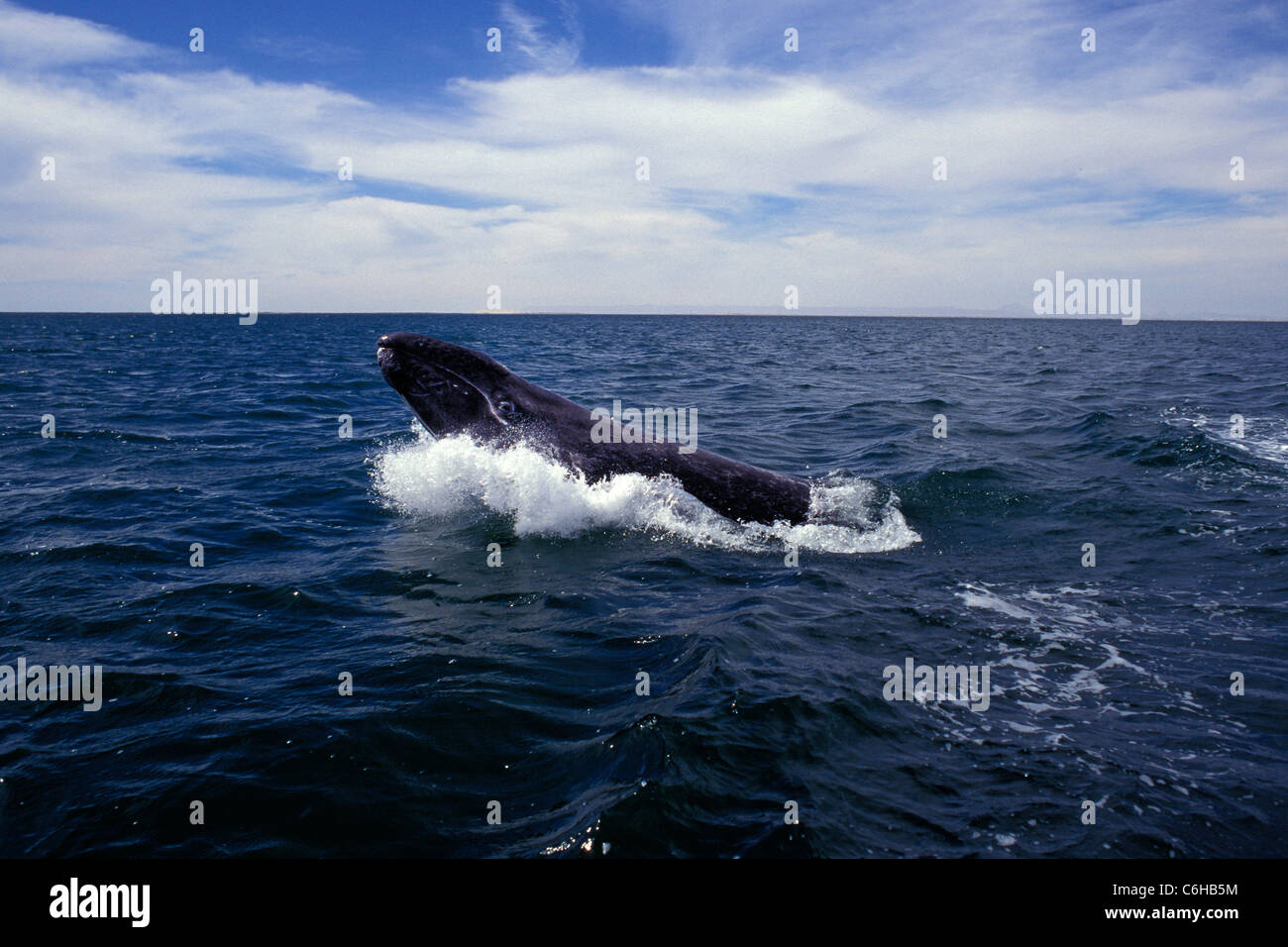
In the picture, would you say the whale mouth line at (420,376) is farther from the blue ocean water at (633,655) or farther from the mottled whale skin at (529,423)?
the blue ocean water at (633,655)

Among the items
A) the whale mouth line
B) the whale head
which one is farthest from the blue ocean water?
the whale mouth line

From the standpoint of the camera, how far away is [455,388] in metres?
9.84

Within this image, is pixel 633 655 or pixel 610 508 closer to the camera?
pixel 633 655

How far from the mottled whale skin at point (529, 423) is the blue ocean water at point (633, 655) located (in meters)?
0.31

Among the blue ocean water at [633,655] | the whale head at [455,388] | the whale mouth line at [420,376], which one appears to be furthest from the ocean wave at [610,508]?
the whale mouth line at [420,376]

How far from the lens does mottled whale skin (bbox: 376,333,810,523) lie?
9750 millimetres

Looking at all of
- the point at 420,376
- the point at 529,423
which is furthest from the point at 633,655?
the point at 420,376

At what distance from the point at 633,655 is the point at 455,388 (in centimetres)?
476

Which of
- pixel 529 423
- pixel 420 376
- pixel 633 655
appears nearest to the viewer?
pixel 633 655

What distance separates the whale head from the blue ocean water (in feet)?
1.61

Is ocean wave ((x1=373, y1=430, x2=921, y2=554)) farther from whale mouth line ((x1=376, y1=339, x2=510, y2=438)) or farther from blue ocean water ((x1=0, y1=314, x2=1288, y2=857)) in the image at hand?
whale mouth line ((x1=376, y1=339, x2=510, y2=438))

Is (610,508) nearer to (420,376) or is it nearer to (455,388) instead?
(455,388)

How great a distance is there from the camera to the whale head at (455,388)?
31.8 ft
